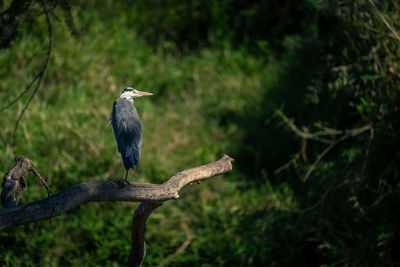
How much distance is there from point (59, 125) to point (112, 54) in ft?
6.05

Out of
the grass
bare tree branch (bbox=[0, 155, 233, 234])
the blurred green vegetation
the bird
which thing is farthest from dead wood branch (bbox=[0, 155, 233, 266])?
the grass

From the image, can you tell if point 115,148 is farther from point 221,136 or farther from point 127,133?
point 127,133

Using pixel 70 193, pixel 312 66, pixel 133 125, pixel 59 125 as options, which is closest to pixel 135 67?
pixel 59 125

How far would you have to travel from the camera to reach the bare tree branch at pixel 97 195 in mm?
1859

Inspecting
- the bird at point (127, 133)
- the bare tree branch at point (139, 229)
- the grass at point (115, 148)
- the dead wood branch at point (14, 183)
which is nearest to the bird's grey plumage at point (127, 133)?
the bird at point (127, 133)

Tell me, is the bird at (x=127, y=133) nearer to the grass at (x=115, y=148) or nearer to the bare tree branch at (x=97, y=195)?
the bare tree branch at (x=97, y=195)

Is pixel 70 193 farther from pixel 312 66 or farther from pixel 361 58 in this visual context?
pixel 312 66

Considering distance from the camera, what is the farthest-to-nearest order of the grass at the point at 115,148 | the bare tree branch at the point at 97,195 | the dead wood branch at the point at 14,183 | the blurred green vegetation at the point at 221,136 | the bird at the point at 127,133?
the grass at the point at 115,148 → the blurred green vegetation at the point at 221,136 → the bird at the point at 127,133 → the dead wood branch at the point at 14,183 → the bare tree branch at the point at 97,195

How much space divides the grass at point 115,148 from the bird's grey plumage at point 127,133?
1.92 meters

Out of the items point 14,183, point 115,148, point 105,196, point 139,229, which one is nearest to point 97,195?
point 105,196

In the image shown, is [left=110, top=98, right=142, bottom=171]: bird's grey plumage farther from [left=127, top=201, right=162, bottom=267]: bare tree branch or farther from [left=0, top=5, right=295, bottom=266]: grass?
[left=0, top=5, right=295, bottom=266]: grass

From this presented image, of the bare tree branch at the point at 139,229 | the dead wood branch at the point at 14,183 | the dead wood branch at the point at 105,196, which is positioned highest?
the dead wood branch at the point at 14,183

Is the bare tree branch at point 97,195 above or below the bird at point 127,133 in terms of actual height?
below

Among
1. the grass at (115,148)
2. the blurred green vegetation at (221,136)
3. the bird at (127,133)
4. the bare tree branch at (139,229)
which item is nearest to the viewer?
the bare tree branch at (139,229)
